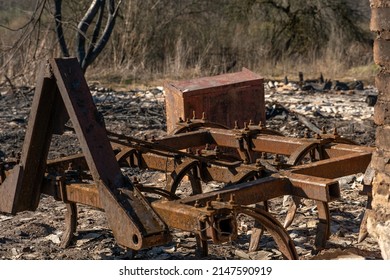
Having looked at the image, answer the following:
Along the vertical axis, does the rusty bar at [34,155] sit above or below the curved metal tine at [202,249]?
above

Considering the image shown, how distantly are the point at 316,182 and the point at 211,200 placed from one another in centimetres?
67

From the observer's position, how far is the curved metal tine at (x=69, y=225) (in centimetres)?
615

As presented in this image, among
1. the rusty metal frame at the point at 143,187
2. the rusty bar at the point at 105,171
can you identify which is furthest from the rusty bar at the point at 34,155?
the rusty bar at the point at 105,171

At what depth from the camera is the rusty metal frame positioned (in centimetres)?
466

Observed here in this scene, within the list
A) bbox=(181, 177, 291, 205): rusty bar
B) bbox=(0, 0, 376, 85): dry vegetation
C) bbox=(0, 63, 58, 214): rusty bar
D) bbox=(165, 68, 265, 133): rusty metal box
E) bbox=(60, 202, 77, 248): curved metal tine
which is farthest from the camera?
bbox=(0, 0, 376, 85): dry vegetation

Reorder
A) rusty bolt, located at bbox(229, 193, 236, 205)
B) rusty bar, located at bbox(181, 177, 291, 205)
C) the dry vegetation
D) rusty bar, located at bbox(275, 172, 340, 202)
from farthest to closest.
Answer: the dry vegetation
rusty bar, located at bbox(275, 172, 340, 202)
rusty bar, located at bbox(181, 177, 291, 205)
rusty bolt, located at bbox(229, 193, 236, 205)

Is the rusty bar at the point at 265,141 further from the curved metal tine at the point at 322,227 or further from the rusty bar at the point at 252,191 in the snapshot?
the rusty bar at the point at 252,191

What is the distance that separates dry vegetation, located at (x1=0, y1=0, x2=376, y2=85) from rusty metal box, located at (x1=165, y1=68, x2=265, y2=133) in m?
7.03

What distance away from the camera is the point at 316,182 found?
515 cm

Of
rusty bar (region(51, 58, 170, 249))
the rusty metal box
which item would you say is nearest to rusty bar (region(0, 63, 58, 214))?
rusty bar (region(51, 58, 170, 249))

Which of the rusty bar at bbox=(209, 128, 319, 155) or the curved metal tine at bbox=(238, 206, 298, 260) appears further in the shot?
the rusty bar at bbox=(209, 128, 319, 155)

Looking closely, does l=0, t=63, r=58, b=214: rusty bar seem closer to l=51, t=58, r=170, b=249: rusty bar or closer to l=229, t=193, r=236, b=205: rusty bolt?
l=51, t=58, r=170, b=249: rusty bar

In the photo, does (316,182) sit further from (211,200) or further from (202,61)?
(202,61)
